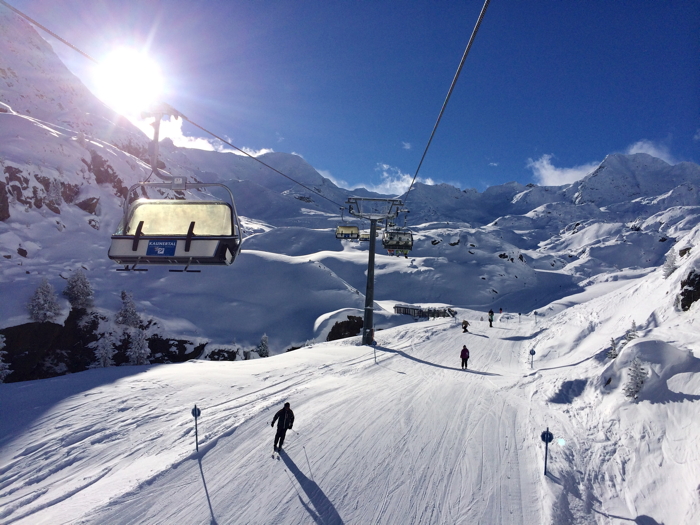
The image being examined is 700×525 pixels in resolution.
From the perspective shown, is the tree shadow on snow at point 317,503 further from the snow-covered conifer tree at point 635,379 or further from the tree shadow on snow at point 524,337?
the tree shadow on snow at point 524,337

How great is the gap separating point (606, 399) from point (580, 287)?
57566mm

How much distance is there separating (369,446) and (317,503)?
6.93 feet

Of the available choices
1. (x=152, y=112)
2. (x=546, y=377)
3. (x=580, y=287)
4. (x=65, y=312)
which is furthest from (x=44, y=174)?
(x=580, y=287)

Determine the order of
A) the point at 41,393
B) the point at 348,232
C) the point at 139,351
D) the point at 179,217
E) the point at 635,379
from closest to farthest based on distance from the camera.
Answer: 1. the point at 179,217
2. the point at 635,379
3. the point at 41,393
4. the point at 348,232
5. the point at 139,351

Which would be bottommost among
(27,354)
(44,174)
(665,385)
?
(27,354)

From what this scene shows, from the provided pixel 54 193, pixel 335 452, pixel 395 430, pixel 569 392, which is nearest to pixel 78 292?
pixel 54 193

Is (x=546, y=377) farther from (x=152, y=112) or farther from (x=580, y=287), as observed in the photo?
(x=580, y=287)

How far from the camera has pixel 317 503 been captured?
19.7 feet

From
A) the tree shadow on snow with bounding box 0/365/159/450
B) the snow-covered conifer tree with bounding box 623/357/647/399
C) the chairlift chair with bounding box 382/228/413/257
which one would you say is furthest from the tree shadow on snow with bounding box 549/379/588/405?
the tree shadow on snow with bounding box 0/365/159/450

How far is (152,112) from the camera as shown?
21.5 feet

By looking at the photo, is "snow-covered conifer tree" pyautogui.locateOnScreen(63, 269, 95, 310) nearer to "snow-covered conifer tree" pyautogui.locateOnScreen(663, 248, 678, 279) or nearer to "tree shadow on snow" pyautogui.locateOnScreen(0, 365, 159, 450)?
"tree shadow on snow" pyautogui.locateOnScreen(0, 365, 159, 450)

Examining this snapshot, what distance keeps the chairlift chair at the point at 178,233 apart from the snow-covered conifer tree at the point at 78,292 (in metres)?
29.7

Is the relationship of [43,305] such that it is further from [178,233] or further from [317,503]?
[317,503]

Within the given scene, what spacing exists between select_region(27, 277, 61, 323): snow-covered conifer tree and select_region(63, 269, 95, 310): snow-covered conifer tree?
1.96 metres
